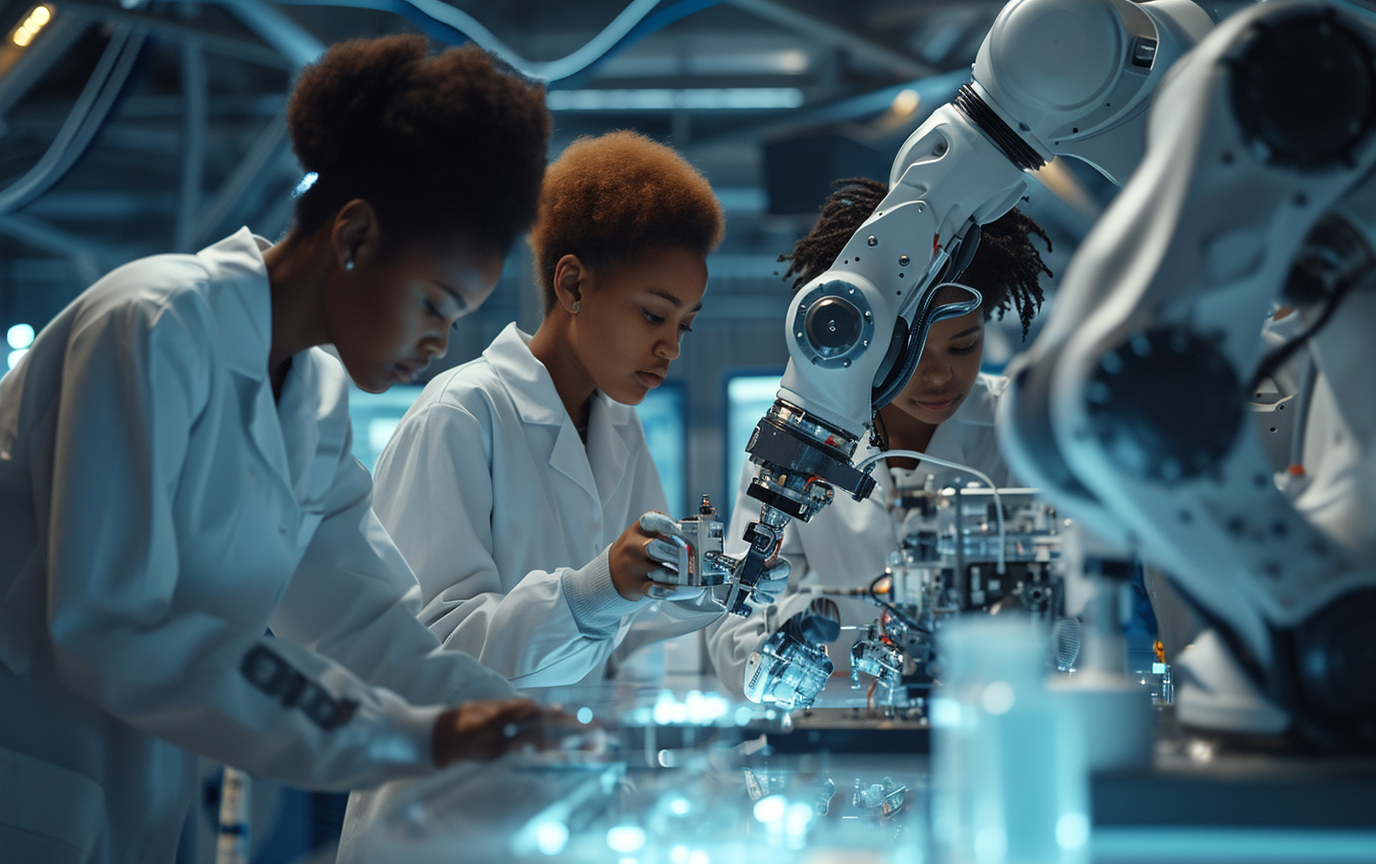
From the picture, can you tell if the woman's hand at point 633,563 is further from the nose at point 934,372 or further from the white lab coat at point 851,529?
the nose at point 934,372

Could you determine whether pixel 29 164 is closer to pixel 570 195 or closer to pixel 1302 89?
pixel 570 195

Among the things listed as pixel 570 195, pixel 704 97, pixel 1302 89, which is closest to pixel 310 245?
pixel 570 195

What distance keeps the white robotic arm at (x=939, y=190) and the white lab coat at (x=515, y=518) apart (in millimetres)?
359

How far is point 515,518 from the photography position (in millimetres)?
1879

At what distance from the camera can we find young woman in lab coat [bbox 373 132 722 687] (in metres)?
1.65

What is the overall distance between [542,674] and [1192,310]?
118cm

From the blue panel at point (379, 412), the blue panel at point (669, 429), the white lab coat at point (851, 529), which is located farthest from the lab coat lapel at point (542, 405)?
the blue panel at point (379, 412)

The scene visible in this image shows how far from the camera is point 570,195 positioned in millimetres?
2061

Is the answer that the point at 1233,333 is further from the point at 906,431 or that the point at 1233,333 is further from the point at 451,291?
the point at 906,431

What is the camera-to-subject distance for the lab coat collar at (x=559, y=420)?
6.48ft

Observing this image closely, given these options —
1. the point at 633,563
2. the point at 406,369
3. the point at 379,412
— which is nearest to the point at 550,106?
the point at 379,412

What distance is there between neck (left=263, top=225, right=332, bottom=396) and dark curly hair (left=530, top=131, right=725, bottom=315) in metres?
0.74

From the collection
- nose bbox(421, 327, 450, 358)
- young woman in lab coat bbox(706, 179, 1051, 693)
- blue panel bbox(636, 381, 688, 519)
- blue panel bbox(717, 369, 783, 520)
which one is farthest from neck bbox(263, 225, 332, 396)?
blue panel bbox(636, 381, 688, 519)

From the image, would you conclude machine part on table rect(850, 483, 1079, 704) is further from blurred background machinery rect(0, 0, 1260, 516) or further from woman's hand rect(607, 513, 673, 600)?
blurred background machinery rect(0, 0, 1260, 516)
